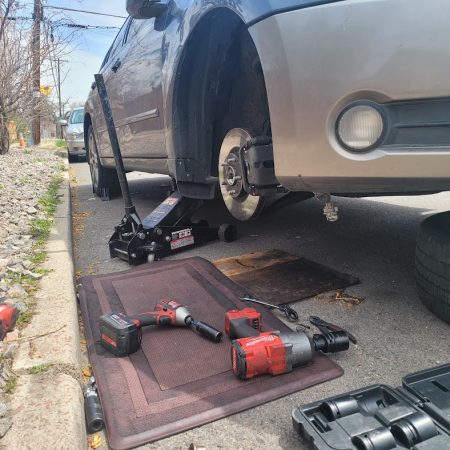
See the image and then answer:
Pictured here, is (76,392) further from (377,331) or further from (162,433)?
(377,331)

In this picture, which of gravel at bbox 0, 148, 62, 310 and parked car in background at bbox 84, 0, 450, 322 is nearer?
parked car in background at bbox 84, 0, 450, 322

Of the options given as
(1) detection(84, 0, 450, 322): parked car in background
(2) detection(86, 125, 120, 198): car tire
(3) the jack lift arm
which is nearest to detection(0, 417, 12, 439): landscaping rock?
(1) detection(84, 0, 450, 322): parked car in background

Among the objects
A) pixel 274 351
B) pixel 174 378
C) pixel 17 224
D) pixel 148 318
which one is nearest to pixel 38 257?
pixel 17 224

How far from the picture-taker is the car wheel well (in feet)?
8.02

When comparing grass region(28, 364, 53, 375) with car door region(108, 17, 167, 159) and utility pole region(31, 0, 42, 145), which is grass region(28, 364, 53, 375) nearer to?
car door region(108, 17, 167, 159)

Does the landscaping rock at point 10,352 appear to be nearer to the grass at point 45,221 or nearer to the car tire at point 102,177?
the grass at point 45,221

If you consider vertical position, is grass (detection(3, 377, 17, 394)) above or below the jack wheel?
below

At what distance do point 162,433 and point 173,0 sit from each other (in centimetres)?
244

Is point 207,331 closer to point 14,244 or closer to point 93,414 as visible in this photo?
point 93,414

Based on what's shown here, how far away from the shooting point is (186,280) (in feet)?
8.51

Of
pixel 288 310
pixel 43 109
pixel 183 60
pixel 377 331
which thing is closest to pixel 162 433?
pixel 288 310

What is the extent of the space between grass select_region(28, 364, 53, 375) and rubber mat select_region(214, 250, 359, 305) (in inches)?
42.8

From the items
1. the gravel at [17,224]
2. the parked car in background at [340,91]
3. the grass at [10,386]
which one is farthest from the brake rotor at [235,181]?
the grass at [10,386]

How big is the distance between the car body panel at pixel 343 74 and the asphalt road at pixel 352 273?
2.13 ft
